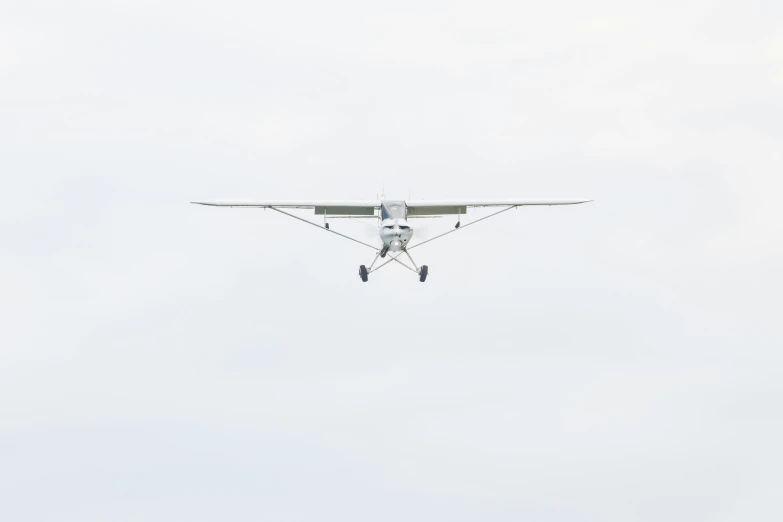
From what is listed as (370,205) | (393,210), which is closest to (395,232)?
(393,210)

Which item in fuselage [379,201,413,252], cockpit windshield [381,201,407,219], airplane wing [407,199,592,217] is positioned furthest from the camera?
airplane wing [407,199,592,217]

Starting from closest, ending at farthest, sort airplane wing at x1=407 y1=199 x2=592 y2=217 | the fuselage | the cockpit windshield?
the fuselage
the cockpit windshield
airplane wing at x1=407 y1=199 x2=592 y2=217

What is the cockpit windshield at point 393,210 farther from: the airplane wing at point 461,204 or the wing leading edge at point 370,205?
the airplane wing at point 461,204

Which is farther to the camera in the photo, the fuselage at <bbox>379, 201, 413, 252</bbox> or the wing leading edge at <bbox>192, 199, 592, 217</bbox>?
the wing leading edge at <bbox>192, 199, 592, 217</bbox>

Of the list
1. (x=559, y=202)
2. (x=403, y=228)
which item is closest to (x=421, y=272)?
(x=403, y=228)

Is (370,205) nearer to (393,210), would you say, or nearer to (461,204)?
(393,210)

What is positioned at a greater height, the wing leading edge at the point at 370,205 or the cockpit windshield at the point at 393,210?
the wing leading edge at the point at 370,205

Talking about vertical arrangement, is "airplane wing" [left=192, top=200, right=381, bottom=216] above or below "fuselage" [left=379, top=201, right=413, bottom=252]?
above

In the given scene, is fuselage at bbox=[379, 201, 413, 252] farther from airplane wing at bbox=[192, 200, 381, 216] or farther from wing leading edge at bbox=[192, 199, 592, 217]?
airplane wing at bbox=[192, 200, 381, 216]

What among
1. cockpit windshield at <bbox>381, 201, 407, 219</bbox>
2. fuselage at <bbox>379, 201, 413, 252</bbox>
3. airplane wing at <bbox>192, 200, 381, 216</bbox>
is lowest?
fuselage at <bbox>379, 201, 413, 252</bbox>
